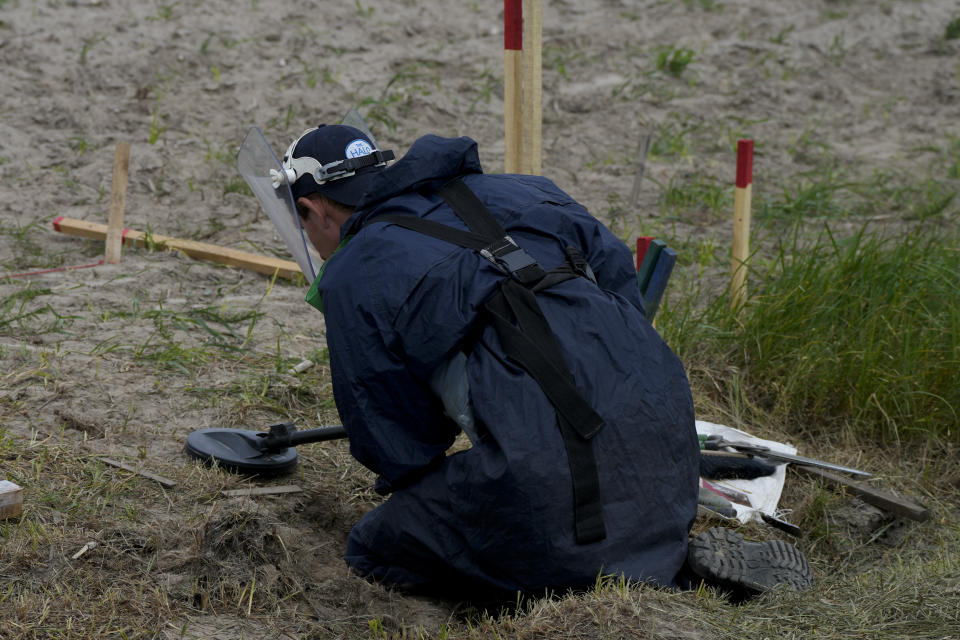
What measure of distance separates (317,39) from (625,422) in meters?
5.19

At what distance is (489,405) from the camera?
2.36 meters

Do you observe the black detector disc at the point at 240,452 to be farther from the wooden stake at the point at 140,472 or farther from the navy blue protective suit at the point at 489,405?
the navy blue protective suit at the point at 489,405

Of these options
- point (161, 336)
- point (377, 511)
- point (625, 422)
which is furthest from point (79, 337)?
point (625, 422)

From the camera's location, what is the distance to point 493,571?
8.16 feet

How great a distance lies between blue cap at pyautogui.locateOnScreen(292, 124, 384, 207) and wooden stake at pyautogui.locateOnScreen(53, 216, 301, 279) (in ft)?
6.40

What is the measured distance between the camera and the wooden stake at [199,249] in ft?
15.3

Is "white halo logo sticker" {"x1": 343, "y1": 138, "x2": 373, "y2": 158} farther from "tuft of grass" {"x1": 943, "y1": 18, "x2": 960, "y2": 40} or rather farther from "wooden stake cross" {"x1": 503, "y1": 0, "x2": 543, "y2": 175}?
"tuft of grass" {"x1": 943, "y1": 18, "x2": 960, "y2": 40}

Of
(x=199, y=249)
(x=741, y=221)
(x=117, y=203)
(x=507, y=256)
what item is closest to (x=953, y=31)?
(x=741, y=221)

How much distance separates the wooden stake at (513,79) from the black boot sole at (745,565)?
4.73 feet

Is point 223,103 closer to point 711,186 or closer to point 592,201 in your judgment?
point 592,201

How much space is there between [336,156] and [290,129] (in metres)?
3.42

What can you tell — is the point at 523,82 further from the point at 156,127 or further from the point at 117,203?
the point at 156,127

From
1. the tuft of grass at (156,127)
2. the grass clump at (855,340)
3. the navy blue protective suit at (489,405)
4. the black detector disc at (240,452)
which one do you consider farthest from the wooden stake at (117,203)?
the grass clump at (855,340)

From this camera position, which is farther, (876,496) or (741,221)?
(741,221)
